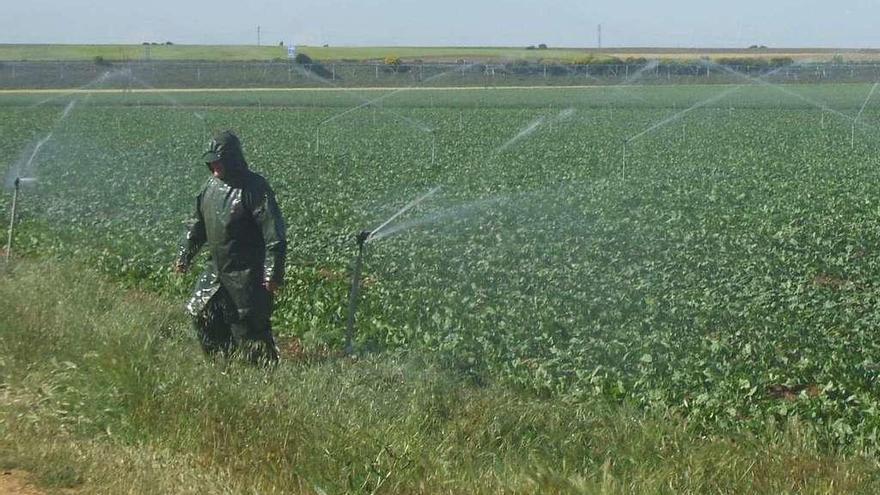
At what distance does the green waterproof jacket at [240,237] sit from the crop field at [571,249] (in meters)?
1.16

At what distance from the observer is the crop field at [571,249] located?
793 centimetres

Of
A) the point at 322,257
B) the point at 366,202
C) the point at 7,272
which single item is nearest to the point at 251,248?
the point at 7,272

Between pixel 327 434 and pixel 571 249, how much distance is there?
23.7 feet

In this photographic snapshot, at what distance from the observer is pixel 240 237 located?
309 inches

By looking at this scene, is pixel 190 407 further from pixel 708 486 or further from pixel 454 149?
pixel 454 149

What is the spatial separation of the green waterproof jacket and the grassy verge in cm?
49

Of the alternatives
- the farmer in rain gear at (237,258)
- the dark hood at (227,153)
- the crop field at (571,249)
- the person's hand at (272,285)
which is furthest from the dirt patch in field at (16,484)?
the crop field at (571,249)

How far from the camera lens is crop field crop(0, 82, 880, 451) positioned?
793 centimetres

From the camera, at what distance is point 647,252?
12.8m

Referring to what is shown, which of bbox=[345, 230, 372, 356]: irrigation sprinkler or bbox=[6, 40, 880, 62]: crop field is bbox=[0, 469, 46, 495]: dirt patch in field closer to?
bbox=[345, 230, 372, 356]: irrigation sprinkler

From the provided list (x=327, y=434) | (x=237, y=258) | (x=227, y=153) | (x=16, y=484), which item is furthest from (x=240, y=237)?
(x=16, y=484)

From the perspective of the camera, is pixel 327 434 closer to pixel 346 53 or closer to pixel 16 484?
pixel 16 484

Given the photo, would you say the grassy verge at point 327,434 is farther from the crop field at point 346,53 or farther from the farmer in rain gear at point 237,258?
the crop field at point 346,53

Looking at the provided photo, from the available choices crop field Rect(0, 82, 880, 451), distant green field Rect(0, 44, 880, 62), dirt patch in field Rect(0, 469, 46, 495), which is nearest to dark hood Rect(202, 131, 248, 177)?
crop field Rect(0, 82, 880, 451)
